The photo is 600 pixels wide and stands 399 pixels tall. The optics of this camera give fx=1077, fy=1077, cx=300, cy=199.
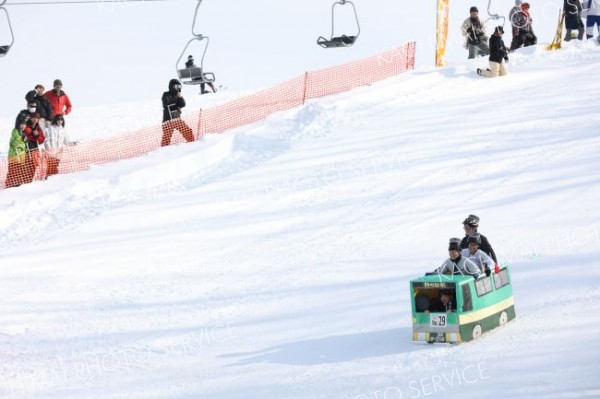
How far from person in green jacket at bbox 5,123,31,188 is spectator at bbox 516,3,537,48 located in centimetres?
1228

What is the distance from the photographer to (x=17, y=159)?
62.5ft

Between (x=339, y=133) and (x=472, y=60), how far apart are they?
209 inches

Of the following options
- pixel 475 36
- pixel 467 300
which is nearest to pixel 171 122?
pixel 475 36

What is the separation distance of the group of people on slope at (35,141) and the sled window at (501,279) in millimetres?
9969

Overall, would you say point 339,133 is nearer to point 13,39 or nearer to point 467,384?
point 13,39

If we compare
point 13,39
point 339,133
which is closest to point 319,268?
point 339,133

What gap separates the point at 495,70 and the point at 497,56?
0.38 meters

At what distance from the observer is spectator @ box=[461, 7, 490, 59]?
80.7ft

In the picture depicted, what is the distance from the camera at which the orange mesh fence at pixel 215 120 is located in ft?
63.8

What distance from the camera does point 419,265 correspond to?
46.4 ft

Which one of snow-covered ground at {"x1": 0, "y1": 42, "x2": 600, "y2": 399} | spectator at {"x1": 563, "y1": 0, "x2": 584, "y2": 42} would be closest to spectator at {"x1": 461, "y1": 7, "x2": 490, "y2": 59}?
snow-covered ground at {"x1": 0, "y1": 42, "x2": 600, "y2": 399}

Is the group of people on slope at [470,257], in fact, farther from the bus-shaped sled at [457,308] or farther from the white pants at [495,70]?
the white pants at [495,70]

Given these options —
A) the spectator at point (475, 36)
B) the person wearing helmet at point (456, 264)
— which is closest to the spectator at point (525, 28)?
the spectator at point (475, 36)

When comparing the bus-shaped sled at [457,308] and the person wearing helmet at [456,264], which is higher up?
the person wearing helmet at [456,264]
